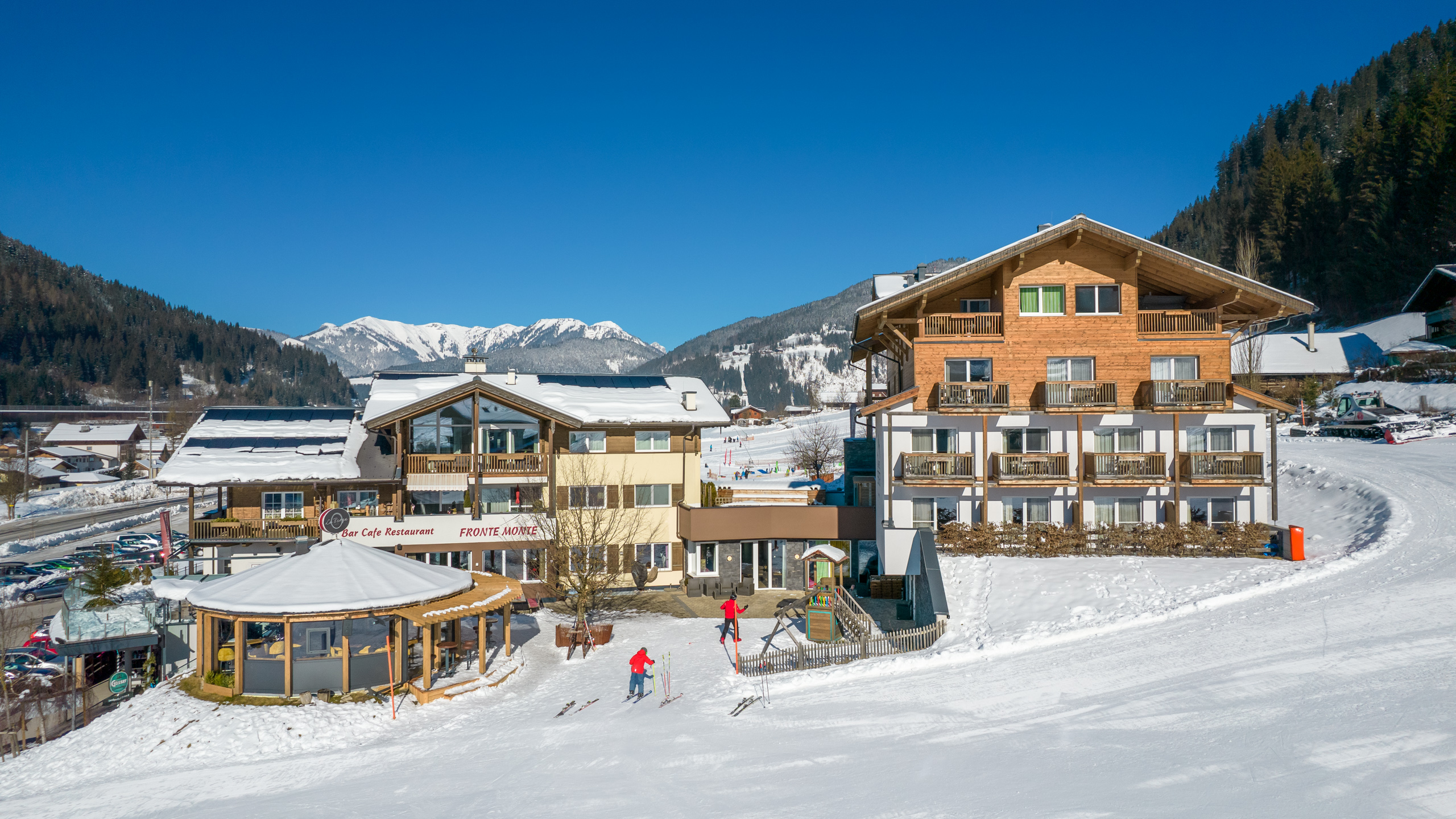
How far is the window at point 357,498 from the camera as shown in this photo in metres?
31.0

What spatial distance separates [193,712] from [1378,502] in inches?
1438

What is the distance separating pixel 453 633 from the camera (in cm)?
2273

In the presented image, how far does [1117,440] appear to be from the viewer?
92.2 feet

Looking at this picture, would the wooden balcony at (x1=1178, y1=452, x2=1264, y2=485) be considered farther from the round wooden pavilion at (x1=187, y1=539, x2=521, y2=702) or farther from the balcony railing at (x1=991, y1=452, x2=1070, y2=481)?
the round wooden pavilion at (x1=187, y1=539, x2=521, y2=702)

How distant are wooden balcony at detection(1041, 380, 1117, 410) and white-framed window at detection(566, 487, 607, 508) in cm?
1746

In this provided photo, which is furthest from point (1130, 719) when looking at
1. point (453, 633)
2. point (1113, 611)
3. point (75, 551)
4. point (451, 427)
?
point (75, 551)

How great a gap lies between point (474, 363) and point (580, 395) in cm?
516

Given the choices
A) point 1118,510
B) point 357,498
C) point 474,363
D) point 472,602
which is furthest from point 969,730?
point 474,363

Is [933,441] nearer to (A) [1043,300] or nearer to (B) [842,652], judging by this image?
(A) [1043,300]

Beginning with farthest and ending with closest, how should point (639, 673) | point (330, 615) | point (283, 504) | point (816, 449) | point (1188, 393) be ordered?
point (816, 449), point (283, 504), point (1188, 393), point (639, 673), point (330, 615)

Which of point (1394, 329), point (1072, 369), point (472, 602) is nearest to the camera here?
point (472, 602)

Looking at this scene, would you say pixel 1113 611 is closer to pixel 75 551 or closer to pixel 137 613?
pixel 137 613

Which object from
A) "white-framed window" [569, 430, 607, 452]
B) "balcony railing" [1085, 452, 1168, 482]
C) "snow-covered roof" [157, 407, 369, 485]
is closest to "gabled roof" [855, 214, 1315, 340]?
"balcony railing" [1085, 452, 1168, 482]

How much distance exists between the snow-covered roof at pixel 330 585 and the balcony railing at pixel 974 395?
1674 cm
